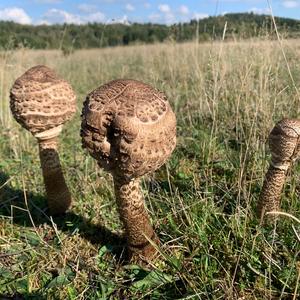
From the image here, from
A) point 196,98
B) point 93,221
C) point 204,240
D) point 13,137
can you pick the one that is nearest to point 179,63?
point 196,98

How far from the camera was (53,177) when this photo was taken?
327cm

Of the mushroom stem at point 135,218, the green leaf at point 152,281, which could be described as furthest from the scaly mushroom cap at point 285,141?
the green leaf at point 152,281

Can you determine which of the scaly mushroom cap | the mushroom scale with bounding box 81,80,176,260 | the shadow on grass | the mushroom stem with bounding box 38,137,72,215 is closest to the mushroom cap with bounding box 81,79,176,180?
the mushroom scale with bounding box 81,80,176,260

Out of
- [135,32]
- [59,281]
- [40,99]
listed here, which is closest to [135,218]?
[59,281]

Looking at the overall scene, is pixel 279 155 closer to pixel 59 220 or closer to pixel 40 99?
pixel 40 99

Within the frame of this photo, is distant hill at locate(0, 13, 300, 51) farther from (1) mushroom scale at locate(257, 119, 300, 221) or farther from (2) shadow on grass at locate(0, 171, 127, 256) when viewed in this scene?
(2) shadow on grass at locate(0, 171, 127, 256)

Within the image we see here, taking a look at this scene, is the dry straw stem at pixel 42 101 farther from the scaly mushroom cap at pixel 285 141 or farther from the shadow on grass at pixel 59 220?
the scaly mushroom cap at pixel 285 141

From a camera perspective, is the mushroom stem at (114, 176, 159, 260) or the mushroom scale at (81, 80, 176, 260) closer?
the mushroom scale at (81, 80, 176, 260)

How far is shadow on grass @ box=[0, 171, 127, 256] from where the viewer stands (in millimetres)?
3027

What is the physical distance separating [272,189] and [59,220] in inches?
70.2

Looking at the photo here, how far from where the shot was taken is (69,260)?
111 inches


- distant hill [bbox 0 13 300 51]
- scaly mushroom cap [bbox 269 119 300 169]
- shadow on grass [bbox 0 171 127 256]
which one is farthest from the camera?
distant hill [bbox 0 13 300 51]

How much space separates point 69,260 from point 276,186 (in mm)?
1553

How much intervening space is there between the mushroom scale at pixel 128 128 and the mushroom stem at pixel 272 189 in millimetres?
874
